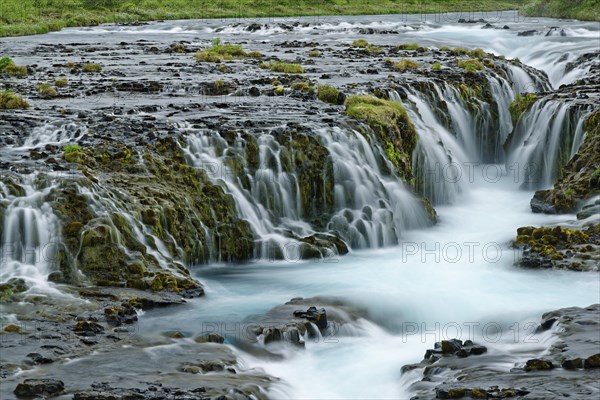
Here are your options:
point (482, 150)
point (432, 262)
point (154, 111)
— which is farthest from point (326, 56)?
point (432, 262)

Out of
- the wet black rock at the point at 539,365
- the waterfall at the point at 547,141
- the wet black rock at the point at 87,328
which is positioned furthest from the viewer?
the waterfall at the point at 547,141

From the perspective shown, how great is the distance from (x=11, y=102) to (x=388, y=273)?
1340cm

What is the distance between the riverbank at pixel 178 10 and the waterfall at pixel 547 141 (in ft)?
152

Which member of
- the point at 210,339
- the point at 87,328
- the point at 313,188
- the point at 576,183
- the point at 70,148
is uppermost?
the point at 70,148

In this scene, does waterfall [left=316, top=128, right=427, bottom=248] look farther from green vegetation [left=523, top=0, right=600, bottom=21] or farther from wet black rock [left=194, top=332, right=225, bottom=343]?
green vegetation [left=523, top=0, right=600, bottom=21]

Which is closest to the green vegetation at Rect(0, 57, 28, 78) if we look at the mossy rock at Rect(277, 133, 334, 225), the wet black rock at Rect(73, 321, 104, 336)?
the mossy rock at Rect(277, 133, 334, 225)

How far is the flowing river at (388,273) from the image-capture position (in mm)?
14977

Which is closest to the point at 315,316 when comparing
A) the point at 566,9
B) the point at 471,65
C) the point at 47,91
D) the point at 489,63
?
the point at 47,91

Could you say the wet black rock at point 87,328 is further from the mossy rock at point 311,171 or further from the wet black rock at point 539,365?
the mossy rock at point 311,171

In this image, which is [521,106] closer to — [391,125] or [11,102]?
[391,125]

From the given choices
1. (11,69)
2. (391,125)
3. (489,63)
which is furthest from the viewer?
(489,63)

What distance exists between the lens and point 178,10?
9456 cm

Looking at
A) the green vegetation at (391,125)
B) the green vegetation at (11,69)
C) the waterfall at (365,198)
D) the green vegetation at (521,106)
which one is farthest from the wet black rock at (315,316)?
the green vegetation at (11,69)

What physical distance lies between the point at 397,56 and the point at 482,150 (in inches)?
512
